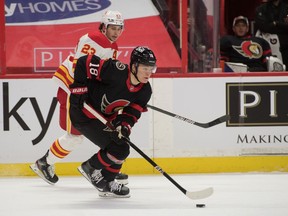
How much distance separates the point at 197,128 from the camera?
20.6 feet

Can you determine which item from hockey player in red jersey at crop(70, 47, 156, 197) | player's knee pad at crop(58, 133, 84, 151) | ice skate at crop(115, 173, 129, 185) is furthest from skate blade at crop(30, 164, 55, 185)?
hockey player in red jersey at crop(70, 47, 156, 197)

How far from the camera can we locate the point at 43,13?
21.2ft

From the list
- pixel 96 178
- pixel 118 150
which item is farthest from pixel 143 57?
pixel 96 178

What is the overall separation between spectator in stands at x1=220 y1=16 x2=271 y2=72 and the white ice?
3.78 feet

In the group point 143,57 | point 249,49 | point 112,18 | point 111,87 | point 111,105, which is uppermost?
point 112,18

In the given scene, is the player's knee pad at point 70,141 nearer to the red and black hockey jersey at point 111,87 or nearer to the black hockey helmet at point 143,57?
the red and black hockey jersey at point 111,87

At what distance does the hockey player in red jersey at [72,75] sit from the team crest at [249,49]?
1.69m

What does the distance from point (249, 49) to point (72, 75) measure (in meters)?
1.99

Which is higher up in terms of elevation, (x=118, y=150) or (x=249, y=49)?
(x=249, y=49)

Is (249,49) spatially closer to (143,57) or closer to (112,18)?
(112,18)

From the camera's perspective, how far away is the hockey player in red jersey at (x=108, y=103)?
15.9 ft

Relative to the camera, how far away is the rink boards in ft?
20.4

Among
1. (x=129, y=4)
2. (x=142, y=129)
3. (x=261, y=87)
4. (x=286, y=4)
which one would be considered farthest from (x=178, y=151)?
(x=286, y=4)

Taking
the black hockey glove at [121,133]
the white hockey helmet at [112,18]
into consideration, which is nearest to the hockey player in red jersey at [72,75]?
the white hockey helmet at [112,18]
